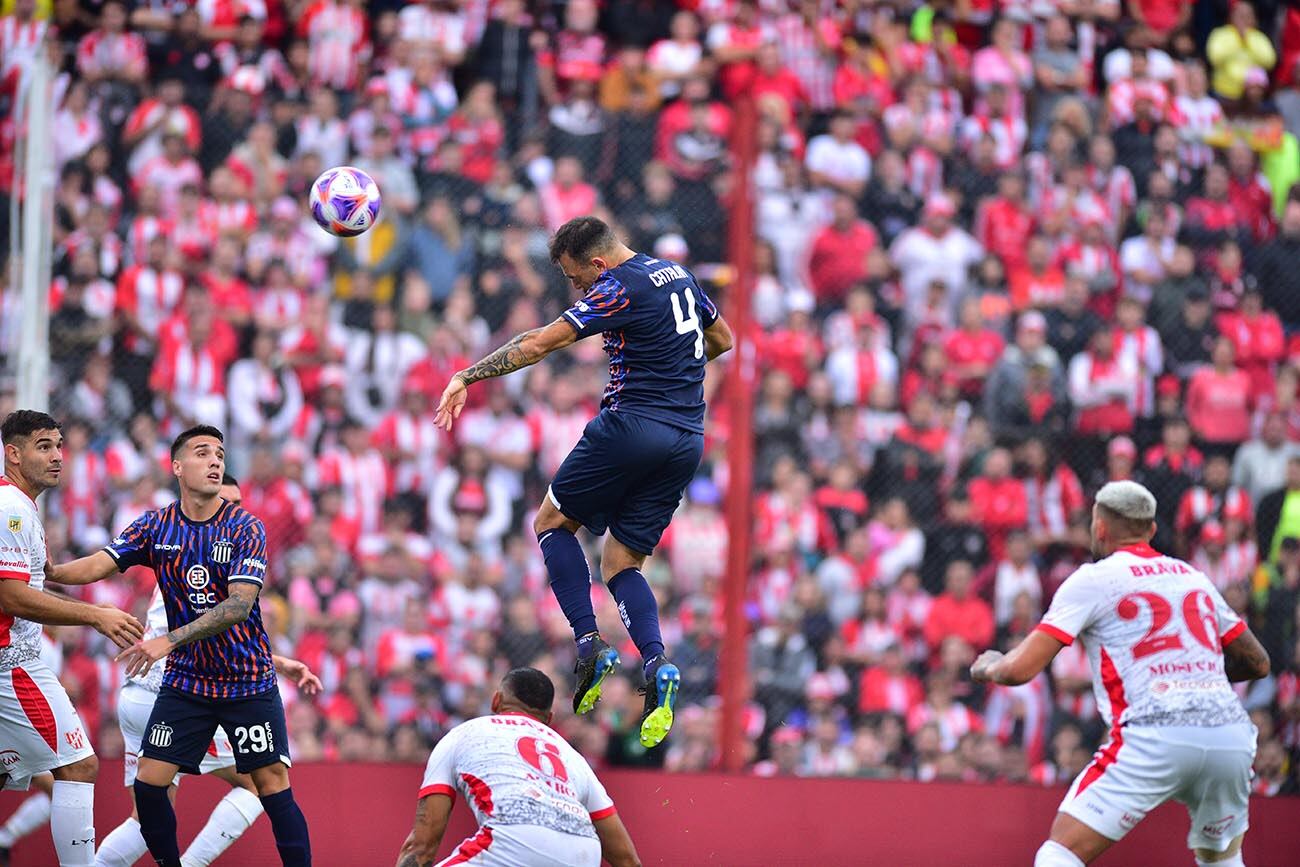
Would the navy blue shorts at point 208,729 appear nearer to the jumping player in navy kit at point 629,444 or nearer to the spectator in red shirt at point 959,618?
the jumping player in navy kit at point 629,444

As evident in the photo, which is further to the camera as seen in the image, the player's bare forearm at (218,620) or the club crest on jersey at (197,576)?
the club crest on jersey at (197,576)

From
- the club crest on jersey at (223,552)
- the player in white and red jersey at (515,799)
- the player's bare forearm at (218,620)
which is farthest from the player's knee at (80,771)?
the player in white and red jersey at (515,799)

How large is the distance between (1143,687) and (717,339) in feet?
8.55

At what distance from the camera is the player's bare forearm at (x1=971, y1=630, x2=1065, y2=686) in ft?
21.6

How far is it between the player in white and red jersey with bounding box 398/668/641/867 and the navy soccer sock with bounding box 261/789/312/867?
2.33 feet

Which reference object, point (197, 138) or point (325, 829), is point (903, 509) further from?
point (197, 138)

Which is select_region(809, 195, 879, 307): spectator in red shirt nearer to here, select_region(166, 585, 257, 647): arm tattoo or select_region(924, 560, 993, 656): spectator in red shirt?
select_region(924, 560, 993, 656): spectator in red shirt

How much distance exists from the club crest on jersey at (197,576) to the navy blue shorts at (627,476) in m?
1.57

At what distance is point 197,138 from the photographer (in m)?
12.2

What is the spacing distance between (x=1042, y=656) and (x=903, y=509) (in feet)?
17.6

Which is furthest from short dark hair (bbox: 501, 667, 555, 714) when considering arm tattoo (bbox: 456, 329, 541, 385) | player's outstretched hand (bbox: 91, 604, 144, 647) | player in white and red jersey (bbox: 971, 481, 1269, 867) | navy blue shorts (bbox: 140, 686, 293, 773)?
player in white and red jersey (bbox: 971, 481, 1269, 867)

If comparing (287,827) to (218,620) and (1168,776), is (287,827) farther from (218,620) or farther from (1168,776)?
(1168,776)

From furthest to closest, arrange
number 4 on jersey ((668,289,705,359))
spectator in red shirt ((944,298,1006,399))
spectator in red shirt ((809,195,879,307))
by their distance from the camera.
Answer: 1. spectator in red shirt ((809,195,879,307))
2. spectator in red shirt ((944,298,1006,399))
3. number 4 on jersey ((668,289,705,359))

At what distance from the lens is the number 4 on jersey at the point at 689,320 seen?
766 cm
